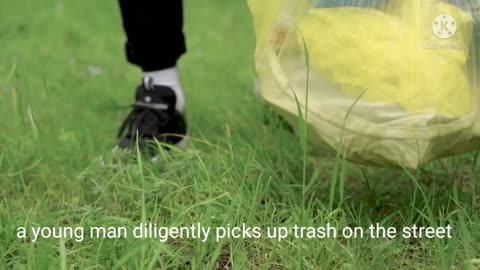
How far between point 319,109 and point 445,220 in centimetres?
23

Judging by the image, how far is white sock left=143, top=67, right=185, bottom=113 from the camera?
138 centimetres

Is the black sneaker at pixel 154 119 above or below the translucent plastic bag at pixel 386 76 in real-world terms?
below

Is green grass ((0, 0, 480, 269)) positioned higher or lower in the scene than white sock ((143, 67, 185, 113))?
lower

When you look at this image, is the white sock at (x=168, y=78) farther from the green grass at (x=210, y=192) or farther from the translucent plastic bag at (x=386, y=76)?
the translucent plastic bag at (x=386, y=76)

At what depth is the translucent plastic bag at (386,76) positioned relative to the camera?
2.91 ft

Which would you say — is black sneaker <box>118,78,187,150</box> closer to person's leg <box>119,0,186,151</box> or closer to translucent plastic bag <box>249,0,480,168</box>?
person's leg <box>119,0,186,151</box>

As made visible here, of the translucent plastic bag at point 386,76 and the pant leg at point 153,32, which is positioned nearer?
the translucent plastic bag at point 386,76

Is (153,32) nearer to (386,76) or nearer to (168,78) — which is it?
(168,78)

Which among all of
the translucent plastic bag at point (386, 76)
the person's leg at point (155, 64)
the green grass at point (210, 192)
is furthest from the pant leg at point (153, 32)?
the translucent plastic bag at point (386, 76)

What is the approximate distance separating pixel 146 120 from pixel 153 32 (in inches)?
6.3

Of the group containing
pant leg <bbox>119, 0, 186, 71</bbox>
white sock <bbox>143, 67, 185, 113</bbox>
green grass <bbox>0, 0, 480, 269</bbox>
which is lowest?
green grass <bbox>0, 0, 480, 269</bbox>

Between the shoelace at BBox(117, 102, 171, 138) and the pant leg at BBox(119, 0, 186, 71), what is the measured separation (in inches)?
3.2

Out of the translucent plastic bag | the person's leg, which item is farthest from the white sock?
the translucent plastic bag

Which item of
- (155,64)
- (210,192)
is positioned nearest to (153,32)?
(155,64)
